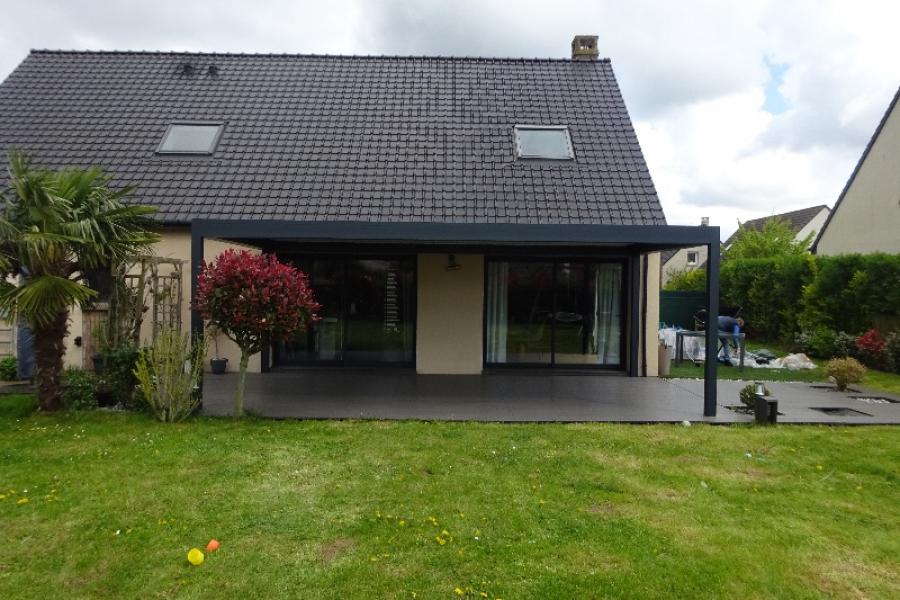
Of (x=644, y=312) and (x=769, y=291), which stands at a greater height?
(x=769, y=291)

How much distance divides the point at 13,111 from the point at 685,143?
15.9 meters

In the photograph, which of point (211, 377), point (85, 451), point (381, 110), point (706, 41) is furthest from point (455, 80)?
point (85, 451)

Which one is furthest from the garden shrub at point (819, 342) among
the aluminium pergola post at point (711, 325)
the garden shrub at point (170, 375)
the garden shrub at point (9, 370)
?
the garden shrub at point (9, 370)

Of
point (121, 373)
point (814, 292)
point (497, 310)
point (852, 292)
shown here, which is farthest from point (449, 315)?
point (814, 292)

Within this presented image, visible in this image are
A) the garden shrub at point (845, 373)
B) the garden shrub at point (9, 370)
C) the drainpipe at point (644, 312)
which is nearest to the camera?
the garden shrub at point (9, 370)

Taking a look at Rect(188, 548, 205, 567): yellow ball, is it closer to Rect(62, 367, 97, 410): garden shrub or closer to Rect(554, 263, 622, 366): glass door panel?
Rect(62, 367, 97, 410): garden shrub

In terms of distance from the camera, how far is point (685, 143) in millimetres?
16703

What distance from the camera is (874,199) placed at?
1788 cm

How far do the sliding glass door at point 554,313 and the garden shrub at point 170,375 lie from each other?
5.60 m

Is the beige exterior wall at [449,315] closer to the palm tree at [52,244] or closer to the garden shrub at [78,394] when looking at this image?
the palm tree at [52,244]

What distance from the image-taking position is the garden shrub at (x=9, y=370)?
9.79 metres

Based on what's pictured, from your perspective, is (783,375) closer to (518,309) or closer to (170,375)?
(518,309)

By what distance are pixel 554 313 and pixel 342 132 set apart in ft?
17.8

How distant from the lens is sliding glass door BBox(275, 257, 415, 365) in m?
11.2
